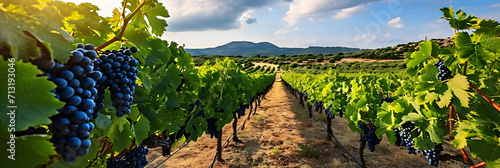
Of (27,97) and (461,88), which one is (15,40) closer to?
(27,97)

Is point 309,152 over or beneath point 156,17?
beneath

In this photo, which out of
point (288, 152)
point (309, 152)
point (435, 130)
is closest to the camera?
point (435, 130)

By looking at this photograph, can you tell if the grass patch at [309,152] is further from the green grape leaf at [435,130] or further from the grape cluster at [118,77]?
the grape cluster at [118,77]

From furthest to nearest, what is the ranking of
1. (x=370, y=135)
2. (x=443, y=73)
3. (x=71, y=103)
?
(x=370, y=135) < (x=443, y=73) < (x=71, y=103)

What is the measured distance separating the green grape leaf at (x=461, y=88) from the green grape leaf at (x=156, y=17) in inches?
105

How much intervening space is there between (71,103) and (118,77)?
1.28 ft

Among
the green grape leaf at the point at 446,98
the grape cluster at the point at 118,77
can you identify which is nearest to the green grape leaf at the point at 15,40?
the grape cluster at the point at 118,77

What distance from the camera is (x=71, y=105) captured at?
877 millimetres

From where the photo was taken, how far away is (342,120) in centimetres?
1285

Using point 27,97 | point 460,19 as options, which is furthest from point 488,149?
point 27,97

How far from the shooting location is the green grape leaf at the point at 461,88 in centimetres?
218

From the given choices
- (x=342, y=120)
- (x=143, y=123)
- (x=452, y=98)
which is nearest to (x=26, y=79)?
(x=143, y=123)

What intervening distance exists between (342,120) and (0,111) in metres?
13.5

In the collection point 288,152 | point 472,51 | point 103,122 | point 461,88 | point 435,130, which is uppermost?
point 472,51
